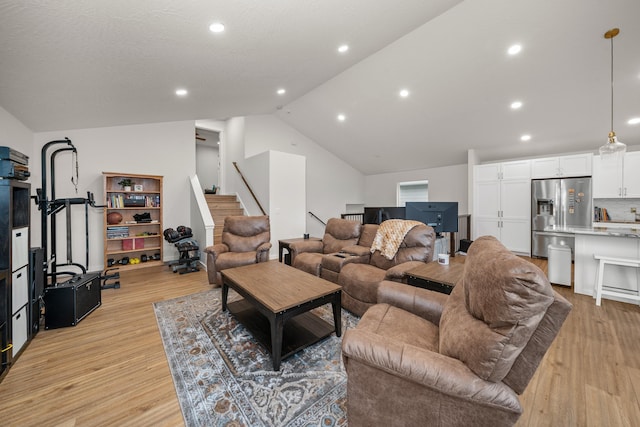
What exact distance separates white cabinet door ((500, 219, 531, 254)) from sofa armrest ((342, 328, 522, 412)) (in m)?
5.78

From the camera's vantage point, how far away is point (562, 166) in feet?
16.2

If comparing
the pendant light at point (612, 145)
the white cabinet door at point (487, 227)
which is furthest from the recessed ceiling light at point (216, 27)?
the white cabinet door at point (487, 227)

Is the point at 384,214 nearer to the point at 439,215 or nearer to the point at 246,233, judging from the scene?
the point at 439,215

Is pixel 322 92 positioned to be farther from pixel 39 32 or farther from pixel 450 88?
pixel 39 32

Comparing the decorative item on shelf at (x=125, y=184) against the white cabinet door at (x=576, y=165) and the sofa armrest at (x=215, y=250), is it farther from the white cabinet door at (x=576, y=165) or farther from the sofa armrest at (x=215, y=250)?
the white cabinet door at (x=576, y=165)

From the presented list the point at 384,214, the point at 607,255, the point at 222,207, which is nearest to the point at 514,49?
the point at 607,255

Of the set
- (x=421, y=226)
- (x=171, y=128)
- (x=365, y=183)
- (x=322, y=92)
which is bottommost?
(x=421, y=226)

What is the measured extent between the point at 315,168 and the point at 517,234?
5.60 meters

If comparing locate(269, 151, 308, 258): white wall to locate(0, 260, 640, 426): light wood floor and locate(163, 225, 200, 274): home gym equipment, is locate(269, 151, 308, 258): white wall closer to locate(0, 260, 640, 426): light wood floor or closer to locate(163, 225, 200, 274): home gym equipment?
locate(163, 225, 200, 274): home gym equipment

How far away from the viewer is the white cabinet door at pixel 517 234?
533cm

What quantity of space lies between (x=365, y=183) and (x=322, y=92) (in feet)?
14.3

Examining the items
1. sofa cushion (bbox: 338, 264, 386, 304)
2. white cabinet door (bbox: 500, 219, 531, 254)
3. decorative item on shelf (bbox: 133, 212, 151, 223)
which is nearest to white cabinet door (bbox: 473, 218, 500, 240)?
white cabinet door (bbox: 500, 219, 531, 254)

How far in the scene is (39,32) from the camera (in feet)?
6.27

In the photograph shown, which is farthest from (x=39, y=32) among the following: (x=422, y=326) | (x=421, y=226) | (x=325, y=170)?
(x=325, y=170)
